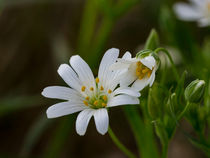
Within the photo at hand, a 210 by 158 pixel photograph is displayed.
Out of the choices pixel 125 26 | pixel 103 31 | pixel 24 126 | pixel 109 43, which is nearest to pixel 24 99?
pixel 24 126

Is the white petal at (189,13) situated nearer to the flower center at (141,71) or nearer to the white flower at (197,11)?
the white flower at (197,11)

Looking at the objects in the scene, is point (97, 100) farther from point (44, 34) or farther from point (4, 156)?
point (44, 34)

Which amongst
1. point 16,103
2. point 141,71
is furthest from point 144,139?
point 16,103

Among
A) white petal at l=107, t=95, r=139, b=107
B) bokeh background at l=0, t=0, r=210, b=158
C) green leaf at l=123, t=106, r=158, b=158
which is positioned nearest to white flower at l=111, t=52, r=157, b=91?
white petal at l=107, t=95, r=139, b=107

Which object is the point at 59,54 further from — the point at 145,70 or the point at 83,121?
the point at 83,121

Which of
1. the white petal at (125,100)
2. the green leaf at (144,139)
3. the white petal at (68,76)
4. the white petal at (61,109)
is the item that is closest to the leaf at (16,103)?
the green leaf at (144,139)
